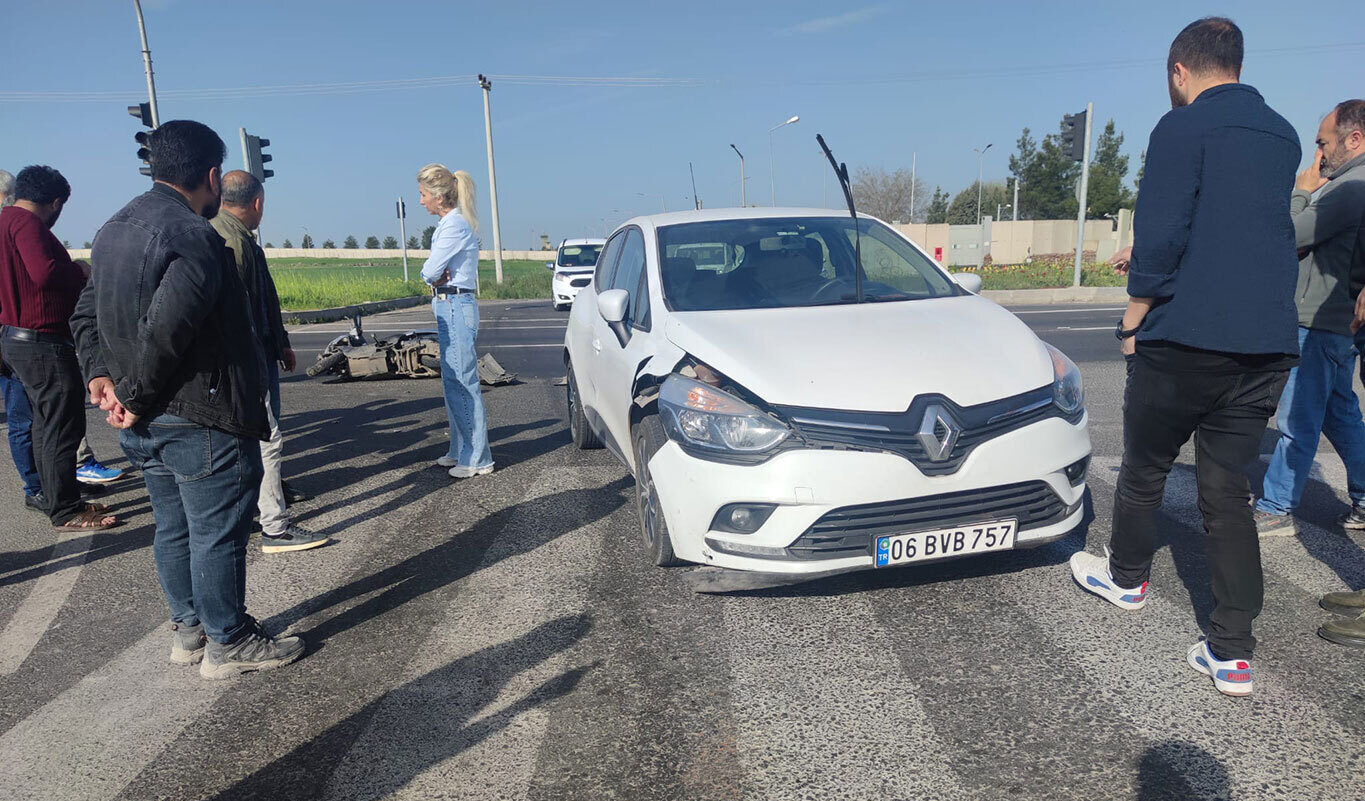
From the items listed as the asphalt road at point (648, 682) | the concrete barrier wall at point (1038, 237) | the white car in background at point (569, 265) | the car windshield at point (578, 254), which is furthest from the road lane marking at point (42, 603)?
the concrete barrier wall at point (1038, 237)

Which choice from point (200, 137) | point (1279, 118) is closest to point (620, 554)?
point (200, 137)

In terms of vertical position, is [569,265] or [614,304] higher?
[614,304]

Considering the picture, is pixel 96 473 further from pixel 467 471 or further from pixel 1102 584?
pixel 1102 584

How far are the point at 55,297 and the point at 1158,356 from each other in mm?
5577

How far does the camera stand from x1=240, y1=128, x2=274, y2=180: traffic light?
47.8ft

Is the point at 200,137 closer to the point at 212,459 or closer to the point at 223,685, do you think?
the point at 212,459

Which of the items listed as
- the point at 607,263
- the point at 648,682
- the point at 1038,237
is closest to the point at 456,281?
the point at 607,263

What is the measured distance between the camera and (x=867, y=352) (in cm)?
382

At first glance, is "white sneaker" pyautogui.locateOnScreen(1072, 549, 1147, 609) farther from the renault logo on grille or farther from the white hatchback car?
the renault logo on grille

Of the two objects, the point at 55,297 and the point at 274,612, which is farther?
the point at 55,297

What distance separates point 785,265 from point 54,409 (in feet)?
13.9

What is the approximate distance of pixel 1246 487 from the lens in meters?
3.03

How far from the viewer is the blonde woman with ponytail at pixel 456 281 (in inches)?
228

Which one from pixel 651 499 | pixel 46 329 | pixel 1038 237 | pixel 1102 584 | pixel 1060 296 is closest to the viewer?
pixel 1102 584
